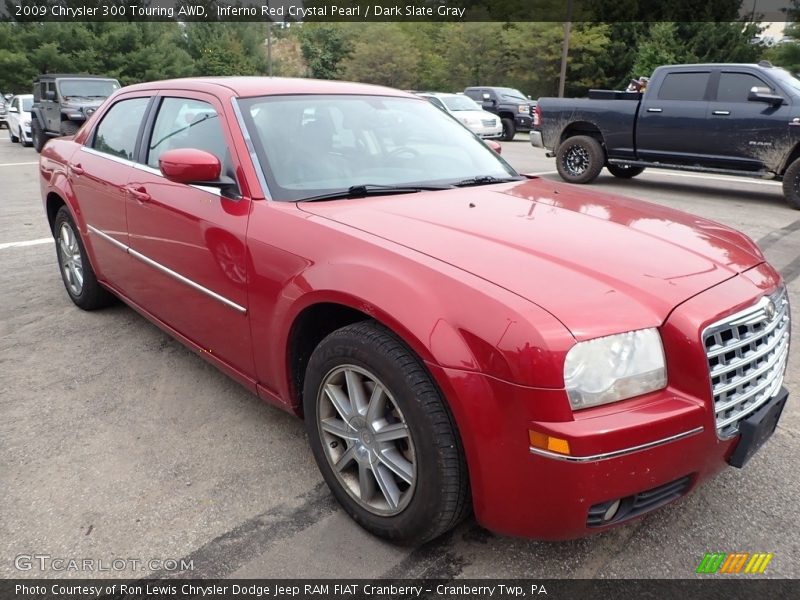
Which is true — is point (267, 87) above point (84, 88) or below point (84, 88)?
above

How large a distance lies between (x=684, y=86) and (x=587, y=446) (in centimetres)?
976

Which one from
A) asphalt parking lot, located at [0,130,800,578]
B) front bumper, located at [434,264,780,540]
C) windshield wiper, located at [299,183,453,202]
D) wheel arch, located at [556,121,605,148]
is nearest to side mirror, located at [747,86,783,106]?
wheel arch, located at [556,121,605,148]

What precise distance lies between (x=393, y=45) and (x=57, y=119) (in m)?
35.9

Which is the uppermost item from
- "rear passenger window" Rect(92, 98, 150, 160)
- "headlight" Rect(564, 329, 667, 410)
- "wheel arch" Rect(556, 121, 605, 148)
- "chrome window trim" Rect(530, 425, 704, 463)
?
"rear passenger window" Rect(92, 98, 150, 160)

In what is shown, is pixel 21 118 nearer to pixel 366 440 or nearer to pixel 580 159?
pixel 580 159

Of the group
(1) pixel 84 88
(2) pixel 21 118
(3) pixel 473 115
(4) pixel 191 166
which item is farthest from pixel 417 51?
(4) pixel 191 166

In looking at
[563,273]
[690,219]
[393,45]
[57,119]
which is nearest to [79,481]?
[563,273]

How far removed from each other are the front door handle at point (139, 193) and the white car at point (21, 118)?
17.8m

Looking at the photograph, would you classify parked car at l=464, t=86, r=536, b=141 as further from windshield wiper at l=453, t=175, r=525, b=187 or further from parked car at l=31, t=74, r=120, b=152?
windshield wiper at l=453, t=175, r=525, b=187

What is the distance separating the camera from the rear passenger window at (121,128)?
3820mm

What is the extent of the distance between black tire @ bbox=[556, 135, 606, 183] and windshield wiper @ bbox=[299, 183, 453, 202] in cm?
849

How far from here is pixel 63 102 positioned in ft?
49.7

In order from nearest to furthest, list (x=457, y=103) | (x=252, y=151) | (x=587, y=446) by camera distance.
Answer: (x=587, y=446) < (x=252, y=151) < (x=457, y=103)

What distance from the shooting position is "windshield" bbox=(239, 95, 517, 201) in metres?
2.84
